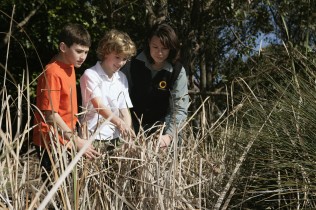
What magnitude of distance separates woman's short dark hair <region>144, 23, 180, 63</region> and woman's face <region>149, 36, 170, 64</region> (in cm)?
2

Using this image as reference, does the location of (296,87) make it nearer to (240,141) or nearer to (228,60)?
(240,141)

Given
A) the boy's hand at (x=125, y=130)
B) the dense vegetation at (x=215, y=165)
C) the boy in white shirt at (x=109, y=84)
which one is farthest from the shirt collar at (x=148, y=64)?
the boy's hand at (x=125, y=130)

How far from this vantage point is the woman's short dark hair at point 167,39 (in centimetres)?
280

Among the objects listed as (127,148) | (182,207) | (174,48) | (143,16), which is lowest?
(182,207)

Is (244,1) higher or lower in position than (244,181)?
higher

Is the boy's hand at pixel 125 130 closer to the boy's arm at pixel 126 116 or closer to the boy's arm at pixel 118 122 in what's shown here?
the boy's arm at pixel 118 122

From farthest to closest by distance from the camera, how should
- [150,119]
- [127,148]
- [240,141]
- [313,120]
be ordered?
1. [150,119]
2. [240,141]
3. [127,148]
4. [313,120]

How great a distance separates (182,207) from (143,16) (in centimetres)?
466

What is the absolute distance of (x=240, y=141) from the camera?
2385 mm

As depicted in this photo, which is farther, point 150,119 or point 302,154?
point 150,119

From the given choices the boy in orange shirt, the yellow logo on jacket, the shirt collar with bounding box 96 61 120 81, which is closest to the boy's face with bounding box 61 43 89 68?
the boy in orange shirt

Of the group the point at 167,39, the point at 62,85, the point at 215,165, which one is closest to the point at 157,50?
the point at 167,39

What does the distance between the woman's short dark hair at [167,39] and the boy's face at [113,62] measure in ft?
0.73

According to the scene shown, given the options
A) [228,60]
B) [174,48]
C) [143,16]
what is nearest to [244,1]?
[143,16]
